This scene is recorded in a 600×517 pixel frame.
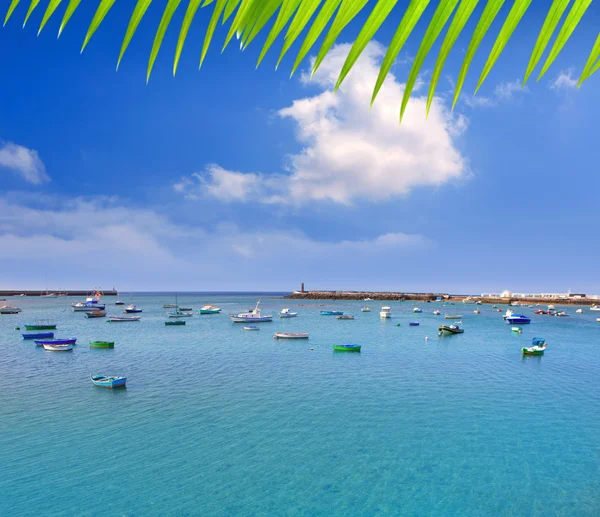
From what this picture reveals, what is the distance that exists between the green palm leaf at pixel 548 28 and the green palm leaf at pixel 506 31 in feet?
0.15

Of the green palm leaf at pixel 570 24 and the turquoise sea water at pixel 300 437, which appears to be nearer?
the green palm leaf at pixel 570 24

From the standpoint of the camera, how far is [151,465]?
14.7m

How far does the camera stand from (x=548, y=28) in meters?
0.58

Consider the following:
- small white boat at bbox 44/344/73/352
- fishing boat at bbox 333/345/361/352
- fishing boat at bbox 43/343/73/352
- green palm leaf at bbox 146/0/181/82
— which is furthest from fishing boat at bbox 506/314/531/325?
green palm leaf at bbox 146/0/181/82

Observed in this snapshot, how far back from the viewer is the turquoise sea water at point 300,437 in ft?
41.9

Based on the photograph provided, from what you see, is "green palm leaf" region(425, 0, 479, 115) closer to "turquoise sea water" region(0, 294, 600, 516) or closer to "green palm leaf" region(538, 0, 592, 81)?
"green palm leaf" region(538, 0, 592, 81)

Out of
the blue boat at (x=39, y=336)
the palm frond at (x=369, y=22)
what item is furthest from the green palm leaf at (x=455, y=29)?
the blue boat at (x=39, y=336)

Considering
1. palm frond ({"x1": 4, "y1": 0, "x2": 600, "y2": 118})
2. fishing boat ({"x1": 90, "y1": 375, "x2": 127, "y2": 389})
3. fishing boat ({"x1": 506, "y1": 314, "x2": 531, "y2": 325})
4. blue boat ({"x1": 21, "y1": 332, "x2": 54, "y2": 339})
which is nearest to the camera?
palm frond ({"x1": 4, "y1": 0, "x2": 600, "y2": 118})

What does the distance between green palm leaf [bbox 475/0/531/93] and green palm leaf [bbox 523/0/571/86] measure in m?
0.04

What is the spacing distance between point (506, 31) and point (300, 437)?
18512mm

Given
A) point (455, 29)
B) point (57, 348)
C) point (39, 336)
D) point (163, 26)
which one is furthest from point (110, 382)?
point (39, 336)

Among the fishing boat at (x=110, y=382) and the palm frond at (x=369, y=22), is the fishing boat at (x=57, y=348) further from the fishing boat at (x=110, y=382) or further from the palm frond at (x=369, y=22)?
the palm frond at (x=369, y=22)

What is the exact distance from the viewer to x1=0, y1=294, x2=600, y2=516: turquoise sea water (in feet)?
41.9

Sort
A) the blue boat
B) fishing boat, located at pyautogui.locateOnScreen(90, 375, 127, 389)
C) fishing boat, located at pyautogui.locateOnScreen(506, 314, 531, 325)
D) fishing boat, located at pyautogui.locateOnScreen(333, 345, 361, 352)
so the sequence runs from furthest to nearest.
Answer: fishing boat, located at pyautogui.locateOnScreen(506, 314, 531, 325), the blue boat, fishing boat, located at pyautogui.locateOnScreen(333, 345, 361, 352), fishing boat, located at pyautogui.locateOnScreen(90, 375, 127, 389)
